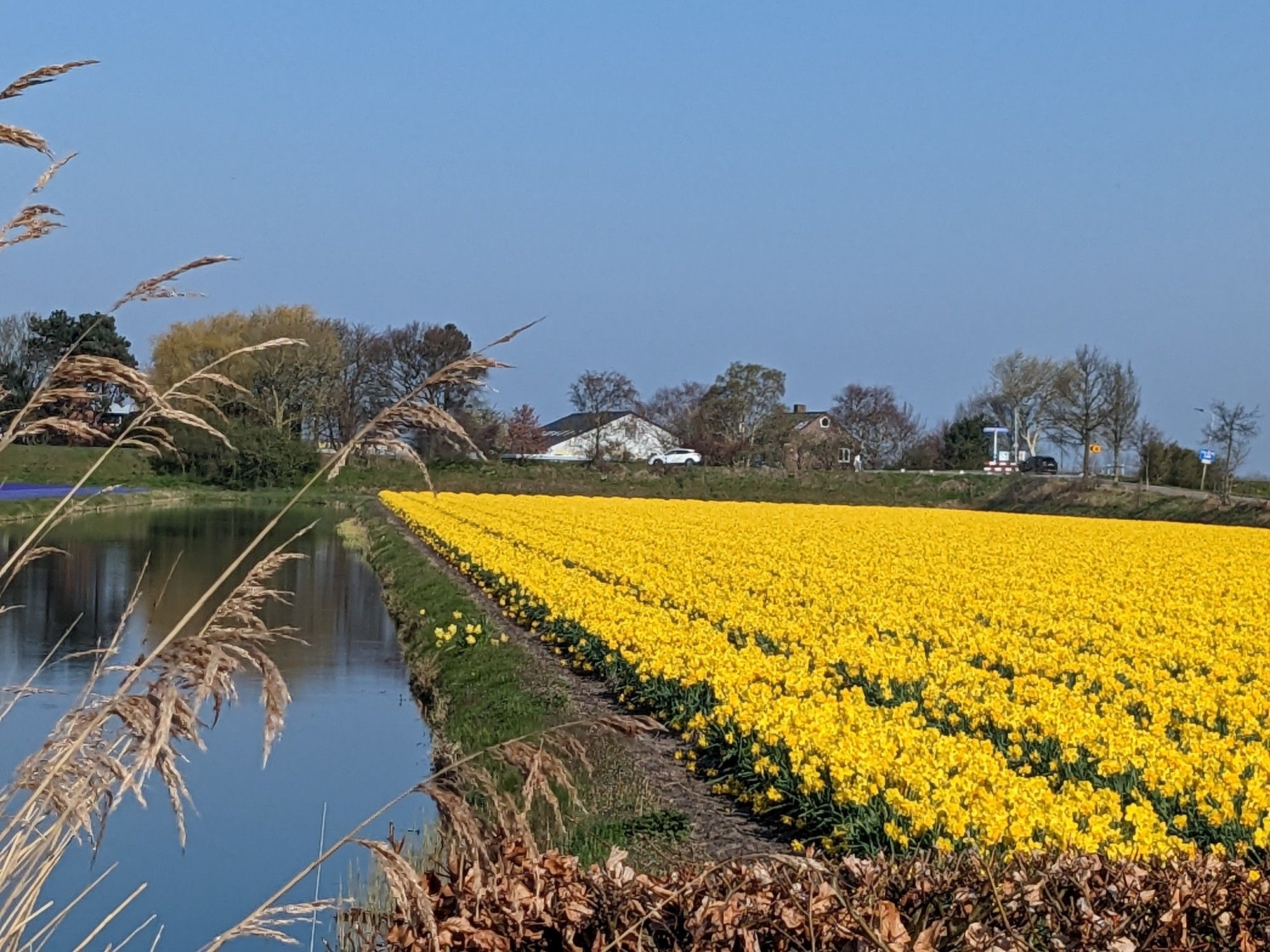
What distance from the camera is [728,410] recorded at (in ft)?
260

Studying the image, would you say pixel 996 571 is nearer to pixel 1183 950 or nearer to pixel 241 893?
pixel 241 893

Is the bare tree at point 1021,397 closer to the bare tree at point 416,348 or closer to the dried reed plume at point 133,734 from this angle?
the bare tree at point 416,348

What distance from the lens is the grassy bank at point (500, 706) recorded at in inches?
316

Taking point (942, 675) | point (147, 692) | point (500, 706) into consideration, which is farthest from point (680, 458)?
point (147, 692)

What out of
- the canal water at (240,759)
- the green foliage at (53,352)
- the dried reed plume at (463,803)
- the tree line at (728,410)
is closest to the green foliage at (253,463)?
the tree line at (728,410)

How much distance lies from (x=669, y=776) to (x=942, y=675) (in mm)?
2926

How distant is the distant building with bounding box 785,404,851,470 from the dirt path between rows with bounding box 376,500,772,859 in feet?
184

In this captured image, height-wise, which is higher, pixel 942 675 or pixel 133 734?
pixel 133 734

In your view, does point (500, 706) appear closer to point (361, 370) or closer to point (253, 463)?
point (253, 463)

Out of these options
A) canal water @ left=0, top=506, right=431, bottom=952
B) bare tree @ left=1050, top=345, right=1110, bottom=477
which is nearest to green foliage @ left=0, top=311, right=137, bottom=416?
canal water @ left=0, top=506, right=431, bottom=952

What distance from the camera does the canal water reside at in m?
8.68

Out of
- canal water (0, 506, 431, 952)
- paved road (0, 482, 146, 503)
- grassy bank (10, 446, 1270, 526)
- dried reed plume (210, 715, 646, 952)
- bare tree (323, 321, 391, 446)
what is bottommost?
canal water (0, 506, 431, 952)

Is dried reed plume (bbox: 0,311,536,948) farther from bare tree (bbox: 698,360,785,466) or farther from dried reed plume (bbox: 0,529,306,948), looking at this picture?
bare tree (bbox: 698,360,785,466)

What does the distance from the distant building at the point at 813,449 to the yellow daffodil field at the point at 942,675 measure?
45.8 metres
